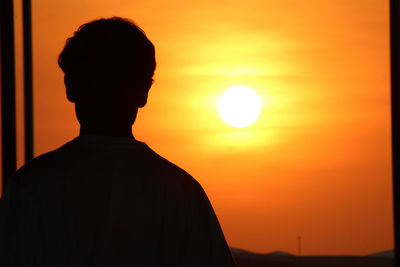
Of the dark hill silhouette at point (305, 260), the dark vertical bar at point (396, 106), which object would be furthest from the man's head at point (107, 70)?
the dark hill silhouette at point (305, 260)

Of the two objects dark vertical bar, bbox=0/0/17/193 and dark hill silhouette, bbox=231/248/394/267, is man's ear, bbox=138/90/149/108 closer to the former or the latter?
dark vertical bar, bbox=0/0/17/193

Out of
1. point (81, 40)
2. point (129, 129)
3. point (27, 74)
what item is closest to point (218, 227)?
point (129, 129)

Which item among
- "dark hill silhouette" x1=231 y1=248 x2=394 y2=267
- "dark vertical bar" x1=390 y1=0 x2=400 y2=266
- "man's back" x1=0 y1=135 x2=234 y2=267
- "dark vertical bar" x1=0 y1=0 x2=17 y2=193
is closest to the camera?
"man's back" x1=0 y1=135 x2=234 y2=267

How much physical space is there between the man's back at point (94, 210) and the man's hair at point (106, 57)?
77 millimetres

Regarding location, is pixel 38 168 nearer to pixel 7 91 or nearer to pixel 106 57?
pixel 106 57

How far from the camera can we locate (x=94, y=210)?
0.94 meters

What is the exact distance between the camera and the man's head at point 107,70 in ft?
3.15

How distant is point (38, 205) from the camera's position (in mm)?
938

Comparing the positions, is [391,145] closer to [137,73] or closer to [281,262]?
[137,73]

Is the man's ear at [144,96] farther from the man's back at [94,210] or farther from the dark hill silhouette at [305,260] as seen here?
the dark hill silhouette at [305,260]

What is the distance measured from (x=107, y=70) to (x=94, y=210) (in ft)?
0.63

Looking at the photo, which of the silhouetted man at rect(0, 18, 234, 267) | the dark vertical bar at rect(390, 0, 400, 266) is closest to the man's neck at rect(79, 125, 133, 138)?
the silhouetted man at rect(0, 18, 234, 267)

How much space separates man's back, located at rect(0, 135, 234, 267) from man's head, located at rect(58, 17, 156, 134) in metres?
0.04

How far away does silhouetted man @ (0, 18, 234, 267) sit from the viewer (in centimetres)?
93
